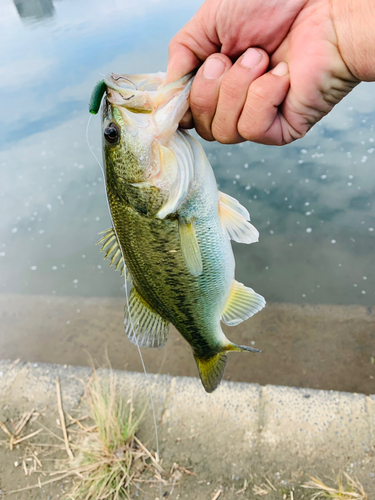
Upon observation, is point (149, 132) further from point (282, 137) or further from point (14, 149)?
point (14, 149)

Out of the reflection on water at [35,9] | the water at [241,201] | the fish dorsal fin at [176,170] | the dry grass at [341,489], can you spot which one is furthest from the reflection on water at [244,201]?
the reflection on water at [35,9]

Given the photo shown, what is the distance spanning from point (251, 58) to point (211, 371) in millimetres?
1355

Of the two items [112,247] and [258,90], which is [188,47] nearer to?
[258,90]

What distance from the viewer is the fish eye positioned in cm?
114

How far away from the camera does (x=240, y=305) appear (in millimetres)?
Answer: 1557

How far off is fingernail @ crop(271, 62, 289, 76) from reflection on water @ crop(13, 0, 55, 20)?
17195 mm

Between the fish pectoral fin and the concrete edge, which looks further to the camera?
the concrete edge

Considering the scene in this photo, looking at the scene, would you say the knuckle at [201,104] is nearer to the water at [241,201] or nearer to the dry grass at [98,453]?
the dry grass at [98,453]

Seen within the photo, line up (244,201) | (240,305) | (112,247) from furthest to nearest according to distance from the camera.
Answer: (244,201)
(240,305)
(112,247)

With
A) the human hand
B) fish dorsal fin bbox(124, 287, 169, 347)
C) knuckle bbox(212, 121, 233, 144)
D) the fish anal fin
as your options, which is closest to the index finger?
the human hand

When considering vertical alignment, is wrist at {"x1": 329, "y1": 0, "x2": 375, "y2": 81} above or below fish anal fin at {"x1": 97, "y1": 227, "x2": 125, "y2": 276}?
above

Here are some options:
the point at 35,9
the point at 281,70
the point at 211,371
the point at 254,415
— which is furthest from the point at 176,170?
the point at 35,9

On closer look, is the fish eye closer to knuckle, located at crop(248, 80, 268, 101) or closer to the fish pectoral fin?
knuckle, located at crop(248, 80, 268, 101)

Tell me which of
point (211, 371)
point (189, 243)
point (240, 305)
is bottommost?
point (211, 371)
